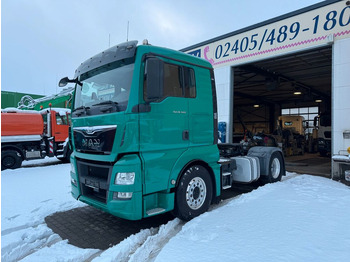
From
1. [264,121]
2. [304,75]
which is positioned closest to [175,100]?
[304,75]

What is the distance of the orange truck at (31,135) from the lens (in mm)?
9523

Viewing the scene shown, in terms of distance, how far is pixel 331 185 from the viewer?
5934mm

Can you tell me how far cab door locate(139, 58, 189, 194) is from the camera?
10.7 ft

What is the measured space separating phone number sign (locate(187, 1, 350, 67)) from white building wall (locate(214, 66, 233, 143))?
0.39m

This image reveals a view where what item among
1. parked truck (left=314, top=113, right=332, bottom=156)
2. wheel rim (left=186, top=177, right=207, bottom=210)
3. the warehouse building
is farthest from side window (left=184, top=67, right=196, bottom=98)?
parked truck (left=314, top=113, right=332, bottom=156)

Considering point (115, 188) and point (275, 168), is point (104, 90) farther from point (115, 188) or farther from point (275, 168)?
point (275, 168)

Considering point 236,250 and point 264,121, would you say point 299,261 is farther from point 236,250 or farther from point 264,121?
point 264,121

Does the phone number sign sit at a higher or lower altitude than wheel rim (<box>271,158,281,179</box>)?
higher

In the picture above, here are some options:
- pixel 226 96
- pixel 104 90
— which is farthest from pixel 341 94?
pixel 104 90

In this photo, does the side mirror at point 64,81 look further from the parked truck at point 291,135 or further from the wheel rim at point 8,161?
the parked truck at point 291,135

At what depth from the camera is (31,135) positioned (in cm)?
1014

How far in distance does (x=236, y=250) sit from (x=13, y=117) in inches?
403

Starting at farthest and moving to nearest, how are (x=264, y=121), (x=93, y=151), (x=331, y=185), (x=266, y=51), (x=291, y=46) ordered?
(x=264, y=121) < (x=266, y=51) < (x=291, y=46) < (x=331, y=185) < (x=93, y=151)

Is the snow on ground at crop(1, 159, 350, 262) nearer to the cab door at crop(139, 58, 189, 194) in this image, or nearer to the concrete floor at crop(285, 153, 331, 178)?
the cab door at crop(139, 58, 189, 194)
